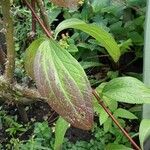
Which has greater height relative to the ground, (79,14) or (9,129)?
(79,14)

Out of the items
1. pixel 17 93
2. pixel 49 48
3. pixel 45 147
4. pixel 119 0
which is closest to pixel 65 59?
pixel 49 48

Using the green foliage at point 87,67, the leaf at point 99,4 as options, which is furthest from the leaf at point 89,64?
the leaf at point 99,4

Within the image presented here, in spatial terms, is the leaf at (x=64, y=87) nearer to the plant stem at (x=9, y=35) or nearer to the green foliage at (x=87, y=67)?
the green foliage at (x=87, y=67)

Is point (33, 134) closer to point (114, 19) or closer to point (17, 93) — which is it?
point (17, 93)

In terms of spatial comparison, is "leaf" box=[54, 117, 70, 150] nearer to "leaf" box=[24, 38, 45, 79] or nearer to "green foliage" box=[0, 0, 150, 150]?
"green foliage" box=[0, 0, 150, 150]

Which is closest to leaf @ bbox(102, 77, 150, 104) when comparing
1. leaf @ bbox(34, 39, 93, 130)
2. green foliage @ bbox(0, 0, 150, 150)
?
green foliage @ bbox(0, 0, 150, 150)

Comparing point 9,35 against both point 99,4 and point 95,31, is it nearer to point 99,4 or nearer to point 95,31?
point 95,31

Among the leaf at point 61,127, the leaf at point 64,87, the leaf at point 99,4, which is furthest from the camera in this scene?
the leaf at point 99,4
